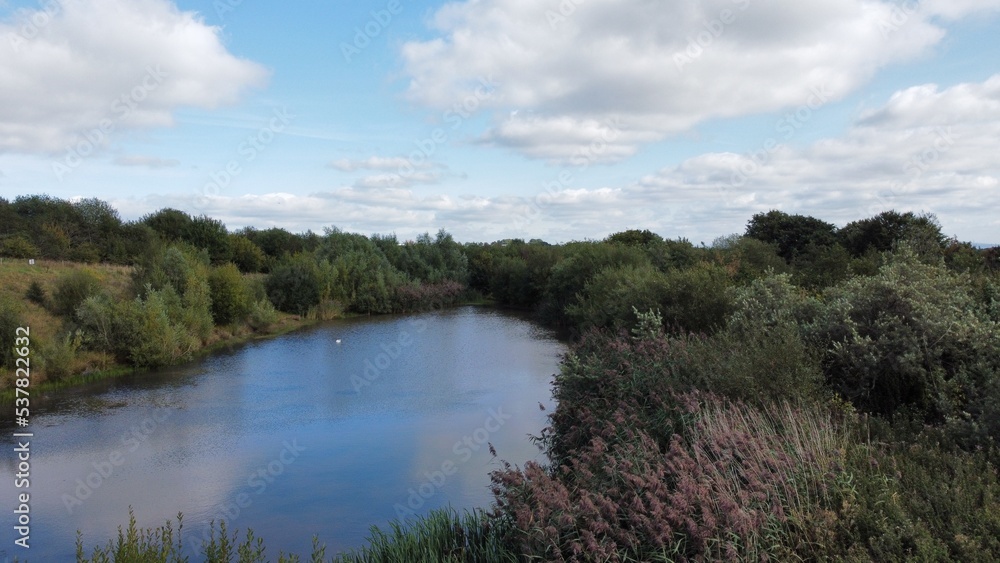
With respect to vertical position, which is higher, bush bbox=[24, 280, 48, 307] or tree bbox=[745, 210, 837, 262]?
tree bbox=[745, 210, 837, 262]

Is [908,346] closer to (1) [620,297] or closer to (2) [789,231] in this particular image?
(1) [620,297]

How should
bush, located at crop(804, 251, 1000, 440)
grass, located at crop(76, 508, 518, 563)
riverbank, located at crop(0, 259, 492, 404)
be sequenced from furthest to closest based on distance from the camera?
1. riverbank, located at crop(0, 259, 492, 404)
2. bush, located at crop(804, 251, 1000, 440)
3. grass, located at crop(76, 508, 518, 563)

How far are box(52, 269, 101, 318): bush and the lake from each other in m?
4.50

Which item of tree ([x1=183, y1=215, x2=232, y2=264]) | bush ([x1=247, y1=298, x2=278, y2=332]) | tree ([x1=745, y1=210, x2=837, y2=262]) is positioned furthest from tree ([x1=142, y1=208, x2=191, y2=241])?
tree ([x1=745, y1=210, x2=837, y2=262])

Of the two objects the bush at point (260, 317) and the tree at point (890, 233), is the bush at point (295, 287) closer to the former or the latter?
the bush at point (260, 317)

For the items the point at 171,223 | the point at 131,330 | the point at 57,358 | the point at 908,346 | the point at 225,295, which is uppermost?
the point at 171,223

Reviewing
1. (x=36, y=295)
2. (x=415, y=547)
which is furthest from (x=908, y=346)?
(x=36, y=295)

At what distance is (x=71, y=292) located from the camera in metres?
23.1

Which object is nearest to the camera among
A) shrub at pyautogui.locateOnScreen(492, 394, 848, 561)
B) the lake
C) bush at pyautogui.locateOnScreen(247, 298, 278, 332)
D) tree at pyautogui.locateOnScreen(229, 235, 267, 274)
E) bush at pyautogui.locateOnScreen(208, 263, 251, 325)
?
shrub at pyautogui.locateOnScreen(492, 394, 848, 561)

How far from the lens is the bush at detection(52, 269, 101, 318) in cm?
2292

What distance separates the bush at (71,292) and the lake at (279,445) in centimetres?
450

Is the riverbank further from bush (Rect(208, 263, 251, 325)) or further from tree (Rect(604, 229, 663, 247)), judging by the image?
tree (Rect(604, 229, 663, 247))

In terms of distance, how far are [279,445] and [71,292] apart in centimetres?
1517

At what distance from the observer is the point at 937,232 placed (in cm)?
1975
